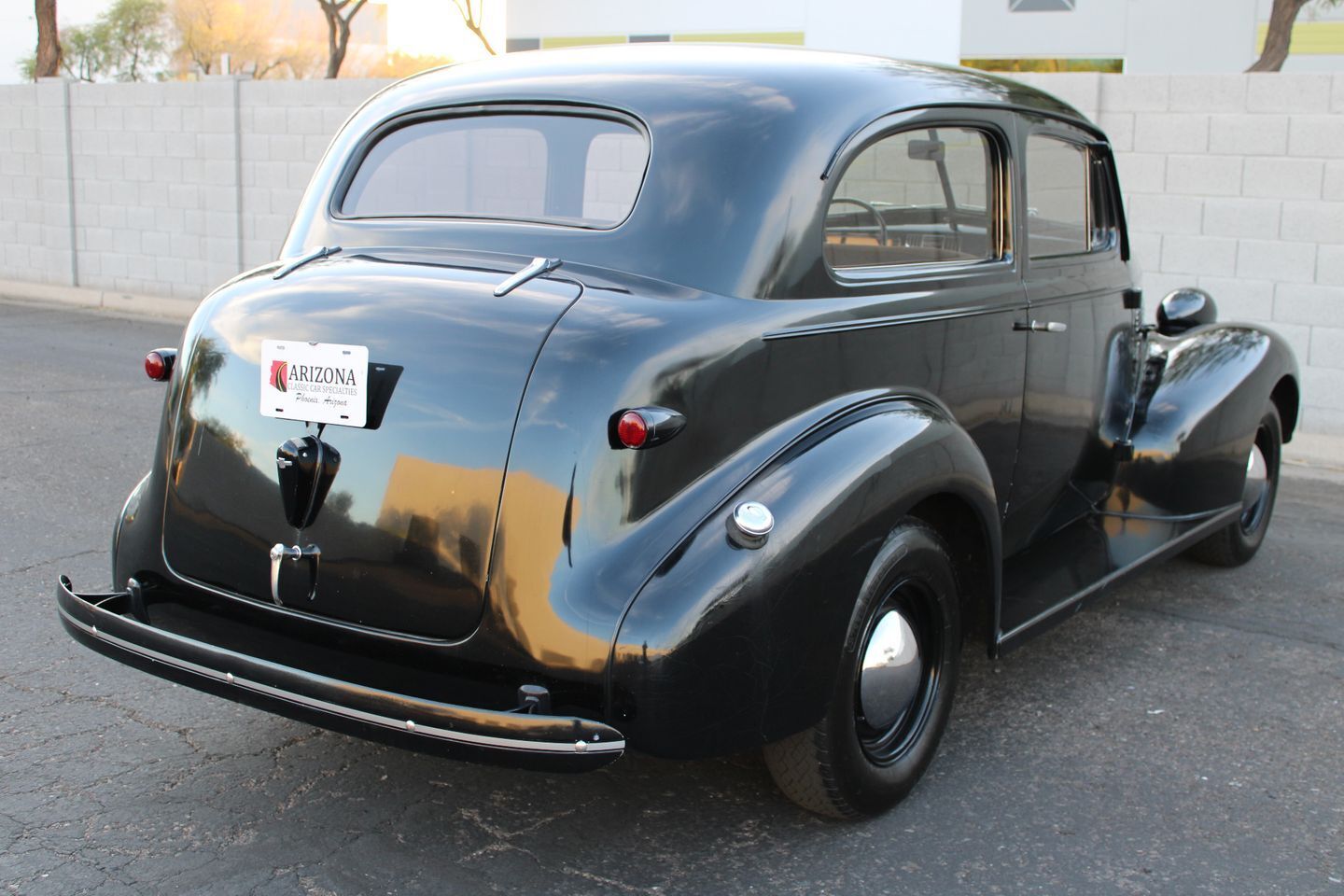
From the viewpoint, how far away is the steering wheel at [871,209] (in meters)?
3.22

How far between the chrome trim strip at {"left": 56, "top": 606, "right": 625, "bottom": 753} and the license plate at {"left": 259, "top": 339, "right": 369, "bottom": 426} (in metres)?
0.57

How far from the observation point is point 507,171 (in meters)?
3.38

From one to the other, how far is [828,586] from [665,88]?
1327mm

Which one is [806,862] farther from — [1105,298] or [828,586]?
[1105,298]

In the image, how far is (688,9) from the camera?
85.3ft

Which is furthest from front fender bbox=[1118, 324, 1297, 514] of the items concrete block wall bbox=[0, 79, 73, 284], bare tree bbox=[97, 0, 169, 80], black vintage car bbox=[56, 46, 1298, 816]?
bare tree bbox=[97, 0, 169, 80]

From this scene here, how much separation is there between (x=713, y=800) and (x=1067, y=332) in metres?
1.90

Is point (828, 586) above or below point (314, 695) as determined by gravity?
above

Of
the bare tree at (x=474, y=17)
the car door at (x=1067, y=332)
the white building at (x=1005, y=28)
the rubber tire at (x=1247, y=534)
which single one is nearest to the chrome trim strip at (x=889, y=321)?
the car door at (x=1067, y=332)

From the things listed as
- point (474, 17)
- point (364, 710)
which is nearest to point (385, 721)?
point (364, 710)

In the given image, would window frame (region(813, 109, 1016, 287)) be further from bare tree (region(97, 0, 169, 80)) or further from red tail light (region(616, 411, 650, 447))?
bare tree (region(97, 0, 169, 80))

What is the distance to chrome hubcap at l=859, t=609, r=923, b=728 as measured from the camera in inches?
119

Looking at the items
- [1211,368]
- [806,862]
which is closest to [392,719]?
[806,862]

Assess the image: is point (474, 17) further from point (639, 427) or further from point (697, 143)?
point (639, 427)
